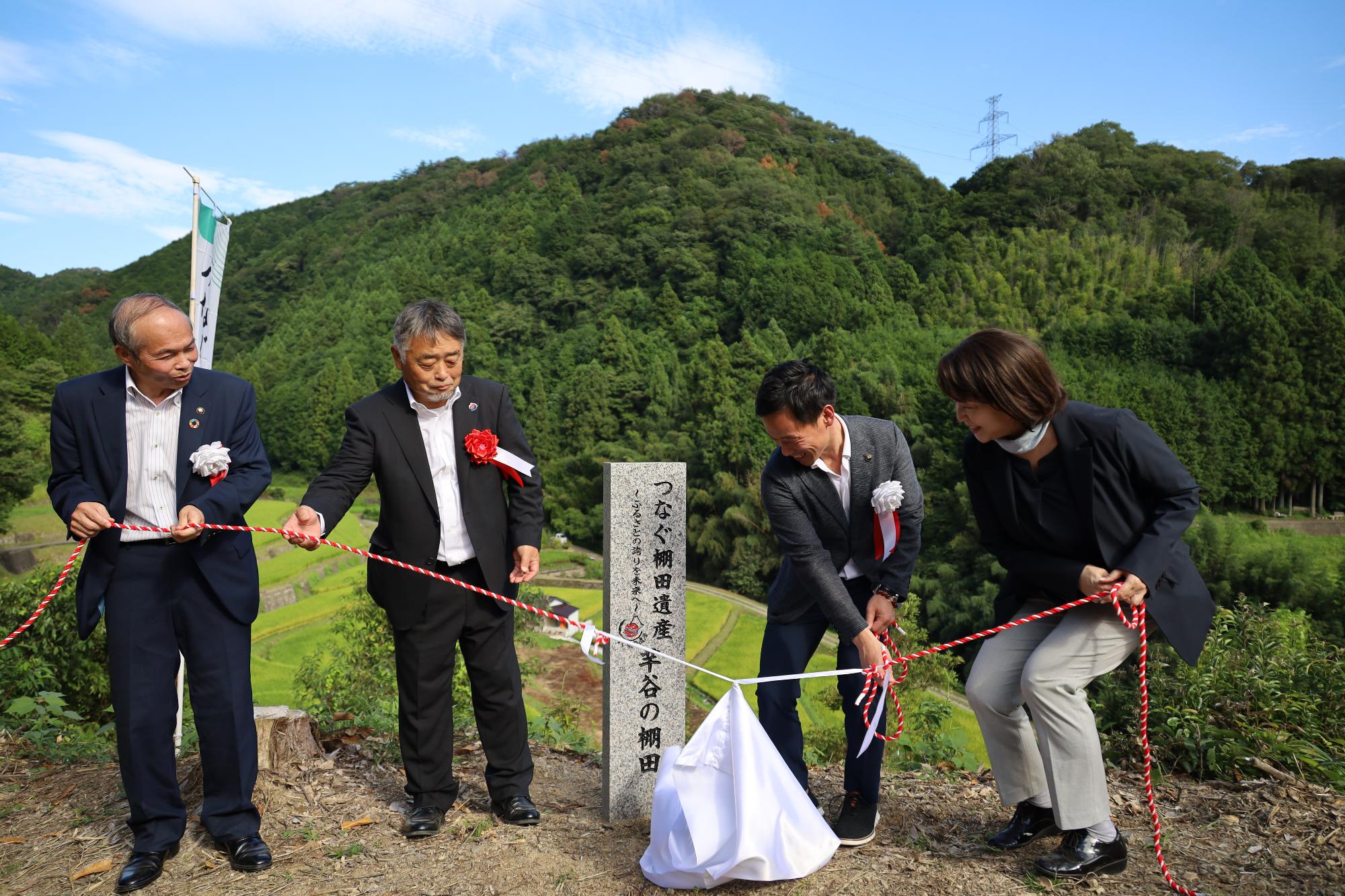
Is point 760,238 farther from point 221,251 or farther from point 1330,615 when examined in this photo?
point 221,251

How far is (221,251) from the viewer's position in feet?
20.8

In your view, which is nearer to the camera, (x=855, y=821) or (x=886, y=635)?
(x=855, y=821)

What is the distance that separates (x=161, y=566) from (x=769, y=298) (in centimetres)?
5461

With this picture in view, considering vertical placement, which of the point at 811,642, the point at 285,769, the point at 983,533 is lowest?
the point at 285,769

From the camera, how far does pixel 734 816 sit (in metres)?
2.86

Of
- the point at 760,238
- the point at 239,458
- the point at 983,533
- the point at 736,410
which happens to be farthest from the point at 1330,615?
the point at 760,238

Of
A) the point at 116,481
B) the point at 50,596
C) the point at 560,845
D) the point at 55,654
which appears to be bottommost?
the point at 55,654

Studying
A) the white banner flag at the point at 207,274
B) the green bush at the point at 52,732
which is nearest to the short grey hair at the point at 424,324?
the green bush at the point at 52,732

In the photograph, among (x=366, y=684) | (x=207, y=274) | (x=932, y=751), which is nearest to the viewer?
(x=932, y=751)

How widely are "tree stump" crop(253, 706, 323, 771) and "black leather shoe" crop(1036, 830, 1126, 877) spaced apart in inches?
126

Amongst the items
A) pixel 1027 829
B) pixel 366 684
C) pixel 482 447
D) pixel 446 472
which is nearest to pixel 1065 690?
pixel 1027 829

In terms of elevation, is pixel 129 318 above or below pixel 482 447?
above

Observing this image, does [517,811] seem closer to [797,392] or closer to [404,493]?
[404,493]

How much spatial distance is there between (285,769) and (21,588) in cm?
537
